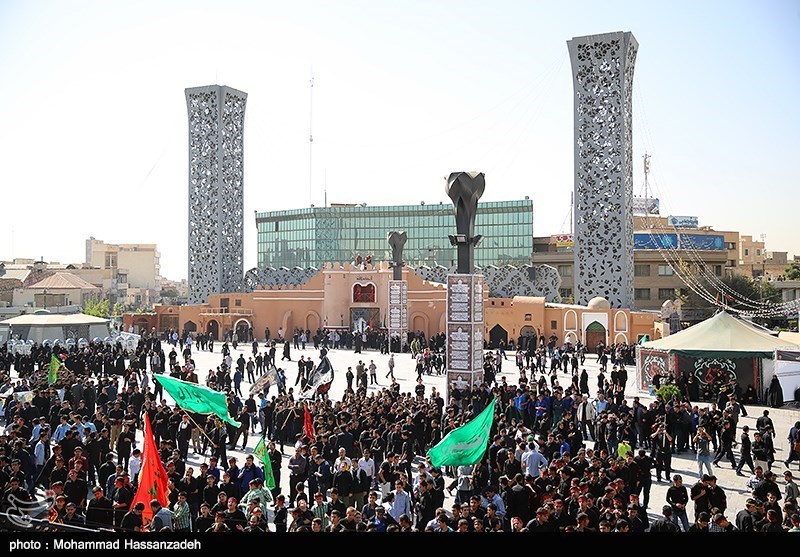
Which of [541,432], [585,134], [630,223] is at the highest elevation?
[585,134]

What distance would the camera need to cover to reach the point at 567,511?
32.2 ft

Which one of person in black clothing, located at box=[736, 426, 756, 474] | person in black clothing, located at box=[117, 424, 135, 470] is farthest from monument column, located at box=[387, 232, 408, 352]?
person in black clothing, located at box=[117, 424, 135, 470]

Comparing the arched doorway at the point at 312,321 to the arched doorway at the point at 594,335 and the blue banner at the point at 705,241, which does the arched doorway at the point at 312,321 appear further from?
the blue banner at the point at 705,241

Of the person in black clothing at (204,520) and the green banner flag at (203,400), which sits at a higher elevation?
the green banner flag at (203,400)

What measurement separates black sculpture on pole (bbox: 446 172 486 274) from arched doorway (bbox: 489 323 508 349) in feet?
72.5

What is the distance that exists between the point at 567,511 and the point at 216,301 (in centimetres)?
4667

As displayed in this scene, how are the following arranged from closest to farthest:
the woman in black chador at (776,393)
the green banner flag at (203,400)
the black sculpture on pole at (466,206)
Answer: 1. the green banner flag at (203,400)
2. the black sculpture on pole at (466,206)
3. the woman in black chador at (776,393)

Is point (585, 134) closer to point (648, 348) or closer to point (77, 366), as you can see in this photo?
point (648, 348)

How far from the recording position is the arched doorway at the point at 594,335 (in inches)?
1655

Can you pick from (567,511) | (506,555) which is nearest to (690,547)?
(506,555)

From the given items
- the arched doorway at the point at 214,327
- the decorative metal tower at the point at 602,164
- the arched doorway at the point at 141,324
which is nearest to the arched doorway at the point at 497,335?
the decorative metal tower at the point at 602,164

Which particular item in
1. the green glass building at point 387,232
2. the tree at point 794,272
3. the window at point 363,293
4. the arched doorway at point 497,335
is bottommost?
the arched doorway at point 497,335

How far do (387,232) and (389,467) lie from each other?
258 feet

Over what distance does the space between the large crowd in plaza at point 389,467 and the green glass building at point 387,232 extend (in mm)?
61366
